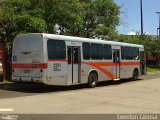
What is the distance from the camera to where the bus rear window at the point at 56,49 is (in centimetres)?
2011

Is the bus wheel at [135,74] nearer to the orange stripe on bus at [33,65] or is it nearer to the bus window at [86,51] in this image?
the bus window at [86,51]

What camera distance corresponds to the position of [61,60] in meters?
20.8

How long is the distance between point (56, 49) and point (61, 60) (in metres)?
0.66

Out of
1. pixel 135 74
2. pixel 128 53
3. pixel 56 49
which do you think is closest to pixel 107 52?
pixel 128 53

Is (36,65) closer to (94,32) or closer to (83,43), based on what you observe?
(83,43)

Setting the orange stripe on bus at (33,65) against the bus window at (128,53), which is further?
the bus window at (128,53)

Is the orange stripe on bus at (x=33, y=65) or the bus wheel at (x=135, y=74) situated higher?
the orange stripe on bus at (x=33, y=65)

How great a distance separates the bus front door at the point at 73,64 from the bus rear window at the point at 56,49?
0.65m

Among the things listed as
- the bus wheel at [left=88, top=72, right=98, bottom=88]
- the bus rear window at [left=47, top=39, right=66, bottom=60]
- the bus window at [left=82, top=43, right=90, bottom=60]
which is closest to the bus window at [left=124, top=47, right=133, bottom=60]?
the bus wheel at [left=88, top=72, right=98, bottom=88]

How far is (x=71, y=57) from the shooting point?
21.7m

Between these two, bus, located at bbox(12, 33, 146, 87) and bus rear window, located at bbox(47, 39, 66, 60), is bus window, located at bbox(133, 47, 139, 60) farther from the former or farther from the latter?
bus rear window, located at bbox(47, 39, 66, 60)

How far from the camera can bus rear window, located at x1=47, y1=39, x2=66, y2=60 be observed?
20109 mm

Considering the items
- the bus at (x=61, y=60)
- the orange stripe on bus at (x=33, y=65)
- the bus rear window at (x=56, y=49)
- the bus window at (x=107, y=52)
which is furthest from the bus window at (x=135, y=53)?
the orange stripe on bus at (x=33, y=65)

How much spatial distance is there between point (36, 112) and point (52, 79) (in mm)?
7043
